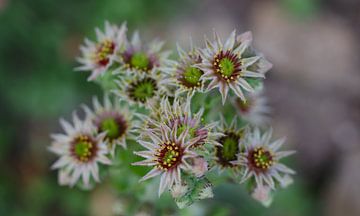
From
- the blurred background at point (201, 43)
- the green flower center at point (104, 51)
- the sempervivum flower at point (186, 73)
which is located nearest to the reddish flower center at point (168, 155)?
the sempervivum flower at point (186, 73)

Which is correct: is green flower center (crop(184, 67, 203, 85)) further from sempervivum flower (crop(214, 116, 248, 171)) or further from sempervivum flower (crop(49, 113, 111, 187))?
sempervivum flower (crop(49, 113, 111, 187))

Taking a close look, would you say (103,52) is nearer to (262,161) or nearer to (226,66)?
(226,66)

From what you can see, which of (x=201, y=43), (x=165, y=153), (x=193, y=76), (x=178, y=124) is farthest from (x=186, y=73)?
(x=201, y=43)

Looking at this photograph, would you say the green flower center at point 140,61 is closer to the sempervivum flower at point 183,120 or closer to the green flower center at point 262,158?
the sempervivum flower at point 183,120

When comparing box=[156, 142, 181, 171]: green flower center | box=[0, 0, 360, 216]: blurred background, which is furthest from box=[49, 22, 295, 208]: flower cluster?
box=[0, 0, 360, 216]: blurred background

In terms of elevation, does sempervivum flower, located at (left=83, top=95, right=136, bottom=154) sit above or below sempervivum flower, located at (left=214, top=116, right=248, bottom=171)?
above

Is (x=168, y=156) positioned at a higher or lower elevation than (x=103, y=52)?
lower
